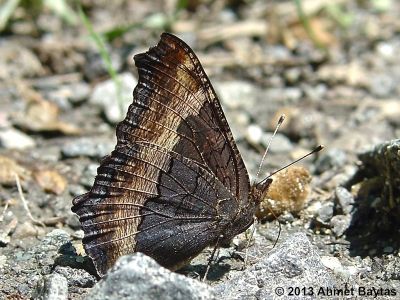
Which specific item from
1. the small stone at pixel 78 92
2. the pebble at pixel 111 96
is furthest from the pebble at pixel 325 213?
the small stone at pixel 78 92

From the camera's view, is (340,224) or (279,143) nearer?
(340,224)

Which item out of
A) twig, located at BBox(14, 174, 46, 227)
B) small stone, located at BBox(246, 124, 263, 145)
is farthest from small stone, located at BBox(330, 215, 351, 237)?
twig, located at BBox(14, 174, 46, 227)

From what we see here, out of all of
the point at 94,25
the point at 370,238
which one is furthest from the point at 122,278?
the point at 94,25

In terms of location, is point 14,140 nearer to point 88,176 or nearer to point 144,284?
point 88,176

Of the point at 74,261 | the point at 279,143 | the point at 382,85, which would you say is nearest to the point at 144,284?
the point at 74,261

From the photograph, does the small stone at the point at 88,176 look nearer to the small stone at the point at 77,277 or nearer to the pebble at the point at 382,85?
the small stone at the point at 77,277

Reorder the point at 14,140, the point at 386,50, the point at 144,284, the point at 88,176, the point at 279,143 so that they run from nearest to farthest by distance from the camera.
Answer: the point at 144,284 < the point at 88,176 < the point at 14,140 < the point at 279,143 < the point at 386,50
